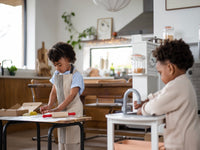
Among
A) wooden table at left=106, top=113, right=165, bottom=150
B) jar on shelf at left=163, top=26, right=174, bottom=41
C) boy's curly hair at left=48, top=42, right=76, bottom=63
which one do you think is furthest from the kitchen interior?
wooden table at left=106, top=113, right=165, bottom=150

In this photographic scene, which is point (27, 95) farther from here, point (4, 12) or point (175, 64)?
point (175, 64)

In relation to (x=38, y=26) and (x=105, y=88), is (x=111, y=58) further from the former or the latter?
(x=105, y=88)

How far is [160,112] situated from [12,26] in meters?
6.22

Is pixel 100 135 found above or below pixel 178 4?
below

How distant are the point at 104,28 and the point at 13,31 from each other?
6.98ft

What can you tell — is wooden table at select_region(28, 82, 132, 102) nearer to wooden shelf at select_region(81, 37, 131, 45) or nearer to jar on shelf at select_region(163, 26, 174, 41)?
jar on shelf at select_region(163, 26, 174, 41)

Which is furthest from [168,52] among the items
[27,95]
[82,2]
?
[82,2]

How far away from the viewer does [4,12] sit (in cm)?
746

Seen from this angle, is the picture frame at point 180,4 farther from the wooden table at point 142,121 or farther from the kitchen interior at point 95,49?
the wooden table at point 142,121

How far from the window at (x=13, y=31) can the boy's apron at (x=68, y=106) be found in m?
4.63

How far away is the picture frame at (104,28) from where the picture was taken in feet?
26.1

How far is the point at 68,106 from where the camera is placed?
9.43 feet

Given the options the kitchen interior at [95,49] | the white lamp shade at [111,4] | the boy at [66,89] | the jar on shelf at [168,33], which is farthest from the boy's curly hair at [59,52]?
the white lamp shade at [111,4]

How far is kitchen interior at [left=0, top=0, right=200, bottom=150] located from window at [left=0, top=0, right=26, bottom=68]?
0.02 metres
